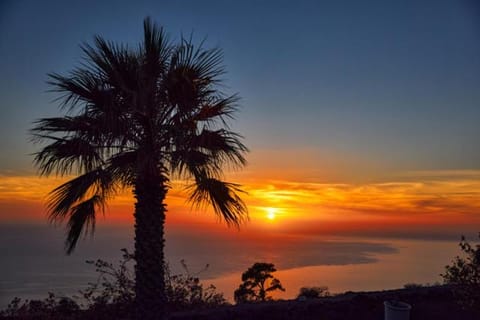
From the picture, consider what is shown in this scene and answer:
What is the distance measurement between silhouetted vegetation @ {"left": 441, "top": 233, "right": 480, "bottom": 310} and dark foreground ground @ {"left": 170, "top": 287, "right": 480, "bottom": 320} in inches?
67.1

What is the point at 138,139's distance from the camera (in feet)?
20.4

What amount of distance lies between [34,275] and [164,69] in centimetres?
792

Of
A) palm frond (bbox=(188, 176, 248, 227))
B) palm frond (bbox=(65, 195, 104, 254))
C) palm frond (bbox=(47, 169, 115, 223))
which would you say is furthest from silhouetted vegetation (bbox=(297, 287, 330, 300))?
palm frond (bbox=(47, 169, 115, 223))

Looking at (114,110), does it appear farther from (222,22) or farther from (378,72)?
(378,72)

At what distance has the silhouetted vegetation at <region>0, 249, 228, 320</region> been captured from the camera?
7.96 meters

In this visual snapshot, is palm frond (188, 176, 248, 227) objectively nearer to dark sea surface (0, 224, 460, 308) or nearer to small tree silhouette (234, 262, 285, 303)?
dark sea surface (0, 224, 460, 308)

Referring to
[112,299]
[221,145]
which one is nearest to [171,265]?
[112,299]

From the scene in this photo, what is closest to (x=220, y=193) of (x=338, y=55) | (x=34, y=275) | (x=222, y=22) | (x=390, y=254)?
(x=222, y=22)

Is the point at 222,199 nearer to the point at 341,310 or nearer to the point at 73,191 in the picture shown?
the point at 73,191

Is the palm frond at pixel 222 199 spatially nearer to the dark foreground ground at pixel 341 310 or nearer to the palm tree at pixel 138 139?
the palm tree at pixel 138 139

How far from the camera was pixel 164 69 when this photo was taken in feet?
20.5

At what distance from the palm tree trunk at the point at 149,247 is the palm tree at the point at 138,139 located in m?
0.01

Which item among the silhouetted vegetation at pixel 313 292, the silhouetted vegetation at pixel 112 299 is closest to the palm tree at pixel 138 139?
the silhouetted vegetation at pixel 112 299

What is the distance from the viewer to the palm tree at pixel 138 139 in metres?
6.03
